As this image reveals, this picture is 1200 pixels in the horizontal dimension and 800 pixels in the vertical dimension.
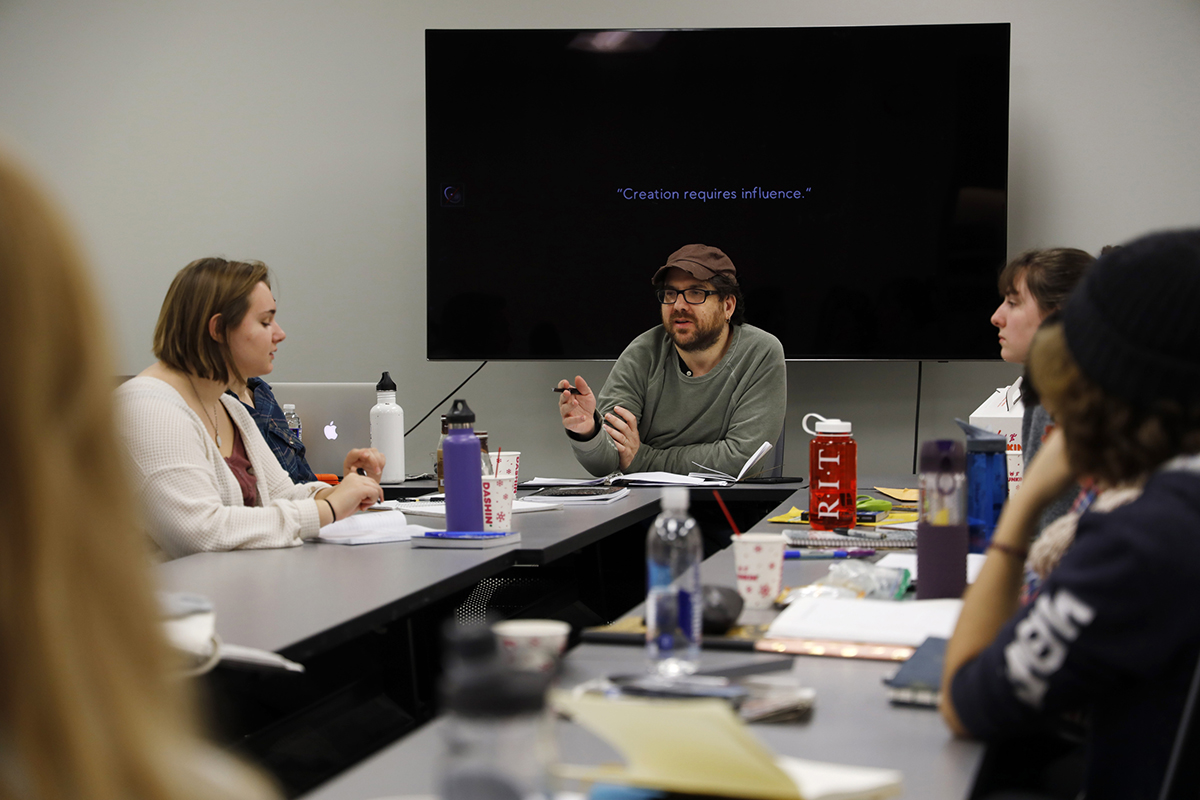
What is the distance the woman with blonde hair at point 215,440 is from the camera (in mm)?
1829

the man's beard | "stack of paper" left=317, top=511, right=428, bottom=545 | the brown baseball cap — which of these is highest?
the brown baseball cap

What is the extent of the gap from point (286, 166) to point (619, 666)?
3.76 metres

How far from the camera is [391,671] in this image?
175cm

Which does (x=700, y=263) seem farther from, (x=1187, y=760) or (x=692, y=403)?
(x=1187, y=760)

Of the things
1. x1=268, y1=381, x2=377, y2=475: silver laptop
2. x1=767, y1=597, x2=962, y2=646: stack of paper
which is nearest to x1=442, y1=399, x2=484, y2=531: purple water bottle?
x1=767, y1=597, x2=962, y2=646: stack of paper

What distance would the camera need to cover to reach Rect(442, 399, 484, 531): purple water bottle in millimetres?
1917

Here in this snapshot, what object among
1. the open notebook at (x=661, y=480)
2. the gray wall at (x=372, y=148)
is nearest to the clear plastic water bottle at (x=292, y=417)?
the open notebook at (x=661, y=480)

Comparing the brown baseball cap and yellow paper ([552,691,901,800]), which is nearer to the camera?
yellow paper ([552,691,901,800])

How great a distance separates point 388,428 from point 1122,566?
2.29 meters

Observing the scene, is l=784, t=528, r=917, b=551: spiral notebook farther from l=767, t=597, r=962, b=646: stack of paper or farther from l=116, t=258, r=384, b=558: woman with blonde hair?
l=116, t=258, r=384, b=558: woman with blonde hair

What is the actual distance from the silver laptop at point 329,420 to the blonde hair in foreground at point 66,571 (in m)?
2.53

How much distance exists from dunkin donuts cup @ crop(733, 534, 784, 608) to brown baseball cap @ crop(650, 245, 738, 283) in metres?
2.01

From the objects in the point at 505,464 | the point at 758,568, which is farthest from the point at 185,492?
the point at 758,568

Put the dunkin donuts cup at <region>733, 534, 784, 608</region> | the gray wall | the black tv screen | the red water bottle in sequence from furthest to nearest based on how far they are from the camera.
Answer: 1. the gray wall
2. the black tv screen
3. the red water bottle
4. the dunkin donuts cup at <region>733, 534, 784, 608</region>
